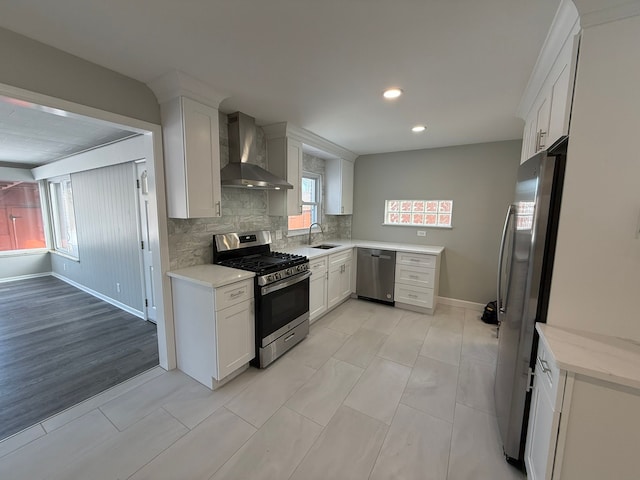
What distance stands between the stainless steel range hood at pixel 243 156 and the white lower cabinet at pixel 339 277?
1496 millimetres

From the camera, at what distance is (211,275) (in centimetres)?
224

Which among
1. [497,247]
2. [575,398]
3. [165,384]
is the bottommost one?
[165,384]

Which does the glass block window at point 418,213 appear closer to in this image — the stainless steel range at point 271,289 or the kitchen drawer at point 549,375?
the stainless steel range at point 271,289

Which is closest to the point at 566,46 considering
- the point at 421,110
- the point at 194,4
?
the point at 421,110

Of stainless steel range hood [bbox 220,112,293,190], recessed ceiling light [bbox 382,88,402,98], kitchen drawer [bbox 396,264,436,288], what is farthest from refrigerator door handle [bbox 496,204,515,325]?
stainless steel range hood [bbox 220,112,293,190]

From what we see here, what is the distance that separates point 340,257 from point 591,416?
9.82 feet

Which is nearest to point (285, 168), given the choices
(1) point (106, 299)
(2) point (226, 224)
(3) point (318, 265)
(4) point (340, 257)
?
(2) point (226, 224)

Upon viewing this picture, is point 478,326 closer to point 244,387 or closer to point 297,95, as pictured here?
point 244,387

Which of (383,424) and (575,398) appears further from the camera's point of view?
(383,424)

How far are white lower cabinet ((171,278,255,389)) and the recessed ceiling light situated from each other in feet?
6.91

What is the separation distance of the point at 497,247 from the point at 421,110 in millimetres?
2521

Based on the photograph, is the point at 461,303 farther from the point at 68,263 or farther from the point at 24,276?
the point at 24,276

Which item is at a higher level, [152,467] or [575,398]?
[575,398]

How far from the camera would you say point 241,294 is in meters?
2.29
